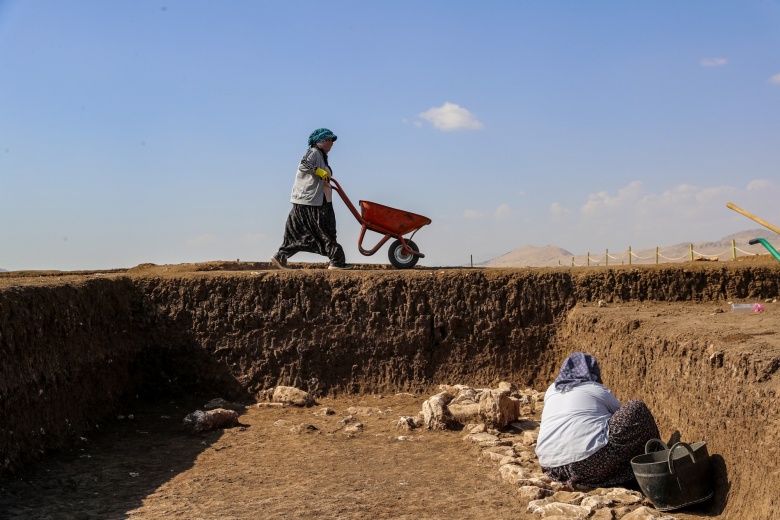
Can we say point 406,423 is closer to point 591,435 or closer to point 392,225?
point 591,435

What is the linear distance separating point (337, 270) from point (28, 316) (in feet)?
12.8

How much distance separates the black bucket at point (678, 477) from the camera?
4.79 m

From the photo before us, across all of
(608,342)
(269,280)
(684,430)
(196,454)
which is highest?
(269,280)

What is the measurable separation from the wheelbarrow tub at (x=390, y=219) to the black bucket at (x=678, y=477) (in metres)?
5.45

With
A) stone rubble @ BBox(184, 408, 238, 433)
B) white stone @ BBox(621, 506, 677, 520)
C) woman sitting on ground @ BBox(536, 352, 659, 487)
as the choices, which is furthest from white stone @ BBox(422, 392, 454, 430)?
white stone @ BBox(621, 506, 677, 520)

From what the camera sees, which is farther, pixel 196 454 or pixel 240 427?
pixel 240 427

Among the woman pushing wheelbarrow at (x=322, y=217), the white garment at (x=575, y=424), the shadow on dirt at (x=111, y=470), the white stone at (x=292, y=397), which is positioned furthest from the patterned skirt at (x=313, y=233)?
the white garment at (x=575, y=424)

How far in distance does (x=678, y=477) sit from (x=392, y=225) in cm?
577

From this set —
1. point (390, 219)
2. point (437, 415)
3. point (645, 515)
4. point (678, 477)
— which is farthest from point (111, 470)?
point (390, 219)

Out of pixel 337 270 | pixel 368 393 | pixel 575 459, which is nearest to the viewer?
pixel 575 459

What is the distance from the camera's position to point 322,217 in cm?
990

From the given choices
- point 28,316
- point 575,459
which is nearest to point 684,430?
point 575,459

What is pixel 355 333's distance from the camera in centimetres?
902

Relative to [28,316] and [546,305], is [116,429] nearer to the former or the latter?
[28,316]
